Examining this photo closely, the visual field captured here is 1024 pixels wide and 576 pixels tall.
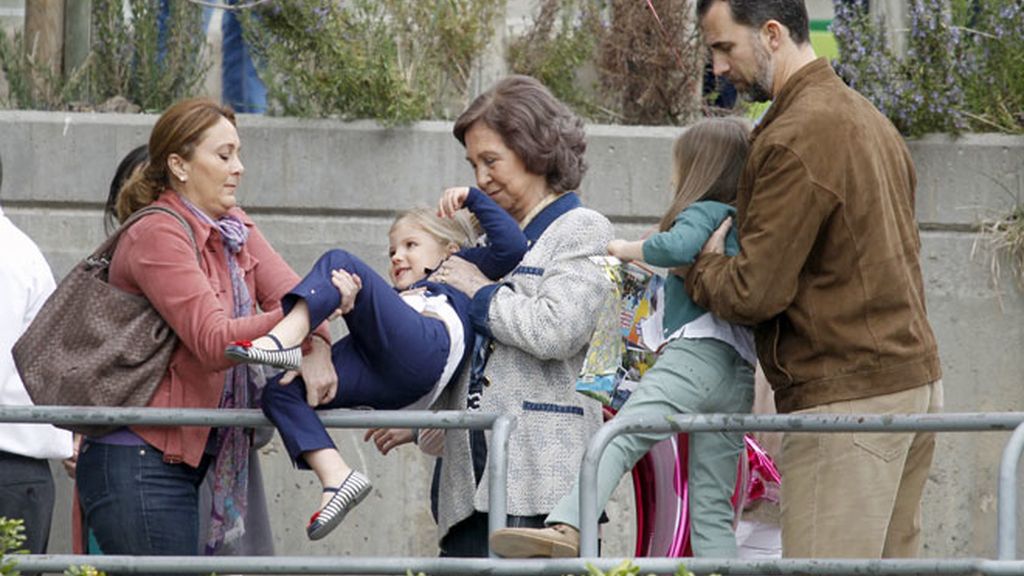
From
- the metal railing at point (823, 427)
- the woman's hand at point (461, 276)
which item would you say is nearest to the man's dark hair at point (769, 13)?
the woman's hand at point (461, 276)

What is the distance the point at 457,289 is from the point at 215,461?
2.50 feet

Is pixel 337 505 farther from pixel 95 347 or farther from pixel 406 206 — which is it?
pixel 406 206

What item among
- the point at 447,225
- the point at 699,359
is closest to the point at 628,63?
the point at 447,225

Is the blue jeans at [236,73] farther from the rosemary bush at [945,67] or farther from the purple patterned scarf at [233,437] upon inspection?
the purple patterned scarf at [233,437]

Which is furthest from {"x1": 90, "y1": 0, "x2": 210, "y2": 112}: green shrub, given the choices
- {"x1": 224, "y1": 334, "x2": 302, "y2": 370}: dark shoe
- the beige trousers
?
the beige trousers

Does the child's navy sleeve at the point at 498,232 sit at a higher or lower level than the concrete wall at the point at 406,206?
higher

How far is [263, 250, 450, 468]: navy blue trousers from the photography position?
5.06 m

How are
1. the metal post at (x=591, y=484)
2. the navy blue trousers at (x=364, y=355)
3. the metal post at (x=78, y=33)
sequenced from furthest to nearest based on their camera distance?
the metal post at (x=78, y=33)
the navy blue trousers at (x=364, y=355)
the metal post at (x=591, y=484)

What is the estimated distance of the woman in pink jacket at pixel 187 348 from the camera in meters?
5.18

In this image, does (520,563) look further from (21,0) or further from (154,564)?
(21,0)

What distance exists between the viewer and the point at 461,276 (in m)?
5.47

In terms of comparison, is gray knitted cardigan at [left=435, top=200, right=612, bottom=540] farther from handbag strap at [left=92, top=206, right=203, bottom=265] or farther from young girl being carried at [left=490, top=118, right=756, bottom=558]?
handbag strap at [left=92, top=206, right=203, bottom=265]

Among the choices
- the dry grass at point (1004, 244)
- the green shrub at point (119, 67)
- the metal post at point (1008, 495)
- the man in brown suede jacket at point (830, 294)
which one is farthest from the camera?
the green shrub at point (119, 67)

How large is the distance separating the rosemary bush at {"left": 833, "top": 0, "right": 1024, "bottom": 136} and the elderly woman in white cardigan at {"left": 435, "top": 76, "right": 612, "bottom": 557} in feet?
7.92
